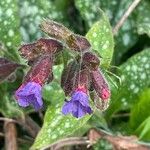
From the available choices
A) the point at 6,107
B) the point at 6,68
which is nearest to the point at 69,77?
the point at 6,68

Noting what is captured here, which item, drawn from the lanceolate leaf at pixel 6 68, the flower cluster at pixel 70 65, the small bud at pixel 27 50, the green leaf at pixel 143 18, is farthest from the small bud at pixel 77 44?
the green leaf at pixel 143 18

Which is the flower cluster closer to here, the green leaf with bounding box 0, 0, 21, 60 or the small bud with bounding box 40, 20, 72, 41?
the small bud with bounding box 40, 20, 72, 41

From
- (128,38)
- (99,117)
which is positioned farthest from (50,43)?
(128,38)

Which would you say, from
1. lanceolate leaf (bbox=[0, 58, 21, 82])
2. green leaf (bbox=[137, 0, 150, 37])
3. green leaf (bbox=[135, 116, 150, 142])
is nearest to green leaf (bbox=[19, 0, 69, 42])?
green leaf (bbox=[137, 0, 150, 37])

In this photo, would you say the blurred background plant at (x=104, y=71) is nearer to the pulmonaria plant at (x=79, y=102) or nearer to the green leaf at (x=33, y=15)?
the green leaf at (x=33, y=15)

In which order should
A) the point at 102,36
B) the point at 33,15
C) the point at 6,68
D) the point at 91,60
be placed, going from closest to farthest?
the point at 91,60, the point at 6,68, the point at 102,36, the point at 33,15

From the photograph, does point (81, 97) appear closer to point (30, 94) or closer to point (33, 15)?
point (30, 94)
